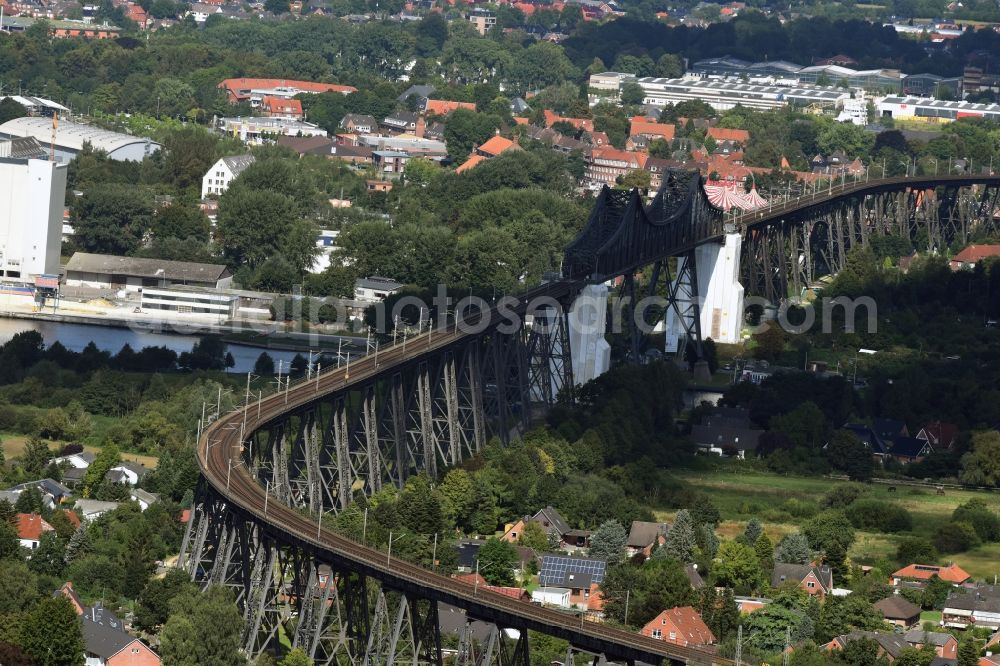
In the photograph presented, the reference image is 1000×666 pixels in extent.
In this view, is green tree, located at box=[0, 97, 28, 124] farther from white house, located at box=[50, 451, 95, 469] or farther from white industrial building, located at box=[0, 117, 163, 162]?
white house, located at box=[50, 451, 95, 469]

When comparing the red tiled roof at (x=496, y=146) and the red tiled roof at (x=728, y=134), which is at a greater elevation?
the red tiled roof at (x=728, y=134)

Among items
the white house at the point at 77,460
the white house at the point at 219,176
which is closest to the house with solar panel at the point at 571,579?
the white house at the point at 77,460

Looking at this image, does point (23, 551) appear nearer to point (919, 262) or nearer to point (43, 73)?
point (919, 262)

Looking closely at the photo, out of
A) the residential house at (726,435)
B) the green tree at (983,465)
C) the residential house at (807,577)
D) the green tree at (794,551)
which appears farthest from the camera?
the residential house at (726,435)

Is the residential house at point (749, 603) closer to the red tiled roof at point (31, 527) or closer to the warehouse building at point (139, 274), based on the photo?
the red tiled roof at point (31, 527)

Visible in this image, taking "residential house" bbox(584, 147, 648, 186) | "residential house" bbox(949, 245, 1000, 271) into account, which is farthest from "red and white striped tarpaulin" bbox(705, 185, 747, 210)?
"residential house" bbox(584, 147, 648, 186)
